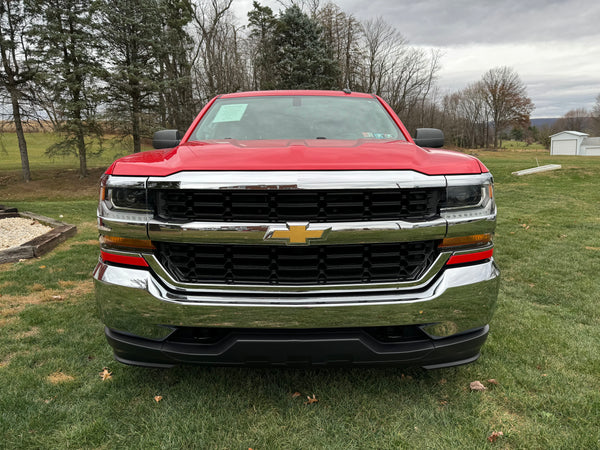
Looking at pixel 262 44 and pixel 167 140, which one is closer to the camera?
pixel 167 140

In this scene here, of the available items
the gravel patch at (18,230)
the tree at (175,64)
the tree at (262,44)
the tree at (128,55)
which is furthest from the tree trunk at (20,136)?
the gravel patch at (18,230)

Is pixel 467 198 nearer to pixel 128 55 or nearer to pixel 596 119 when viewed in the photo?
pixel 128 55

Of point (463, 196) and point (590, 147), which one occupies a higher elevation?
point (463, 196)

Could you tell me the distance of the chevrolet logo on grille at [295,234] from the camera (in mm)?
1887

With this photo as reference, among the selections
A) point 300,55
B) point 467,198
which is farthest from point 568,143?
point 467,198

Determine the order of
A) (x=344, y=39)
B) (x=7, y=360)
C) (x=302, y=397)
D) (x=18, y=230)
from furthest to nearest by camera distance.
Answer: (x=344, y=39) < (x=18, y=230) < (x=7, y=360) < (x=302, y=397)

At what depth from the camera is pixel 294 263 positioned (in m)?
1.98

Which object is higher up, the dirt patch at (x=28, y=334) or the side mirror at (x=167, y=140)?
the side mirror at (x=167, y=140)

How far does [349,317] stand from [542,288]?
11.6ft

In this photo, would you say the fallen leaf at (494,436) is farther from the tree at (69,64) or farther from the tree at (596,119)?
the tree at (596,119)

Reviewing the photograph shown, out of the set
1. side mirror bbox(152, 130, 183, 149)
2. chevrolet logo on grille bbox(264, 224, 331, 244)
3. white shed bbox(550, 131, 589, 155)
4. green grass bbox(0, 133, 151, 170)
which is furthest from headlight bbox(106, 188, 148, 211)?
white shed bbox(550, 131, 589, 155)

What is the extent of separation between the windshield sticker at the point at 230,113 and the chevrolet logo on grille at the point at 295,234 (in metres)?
1.72

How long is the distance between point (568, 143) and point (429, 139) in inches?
2663

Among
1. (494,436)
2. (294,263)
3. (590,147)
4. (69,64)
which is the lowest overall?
(494,436)
